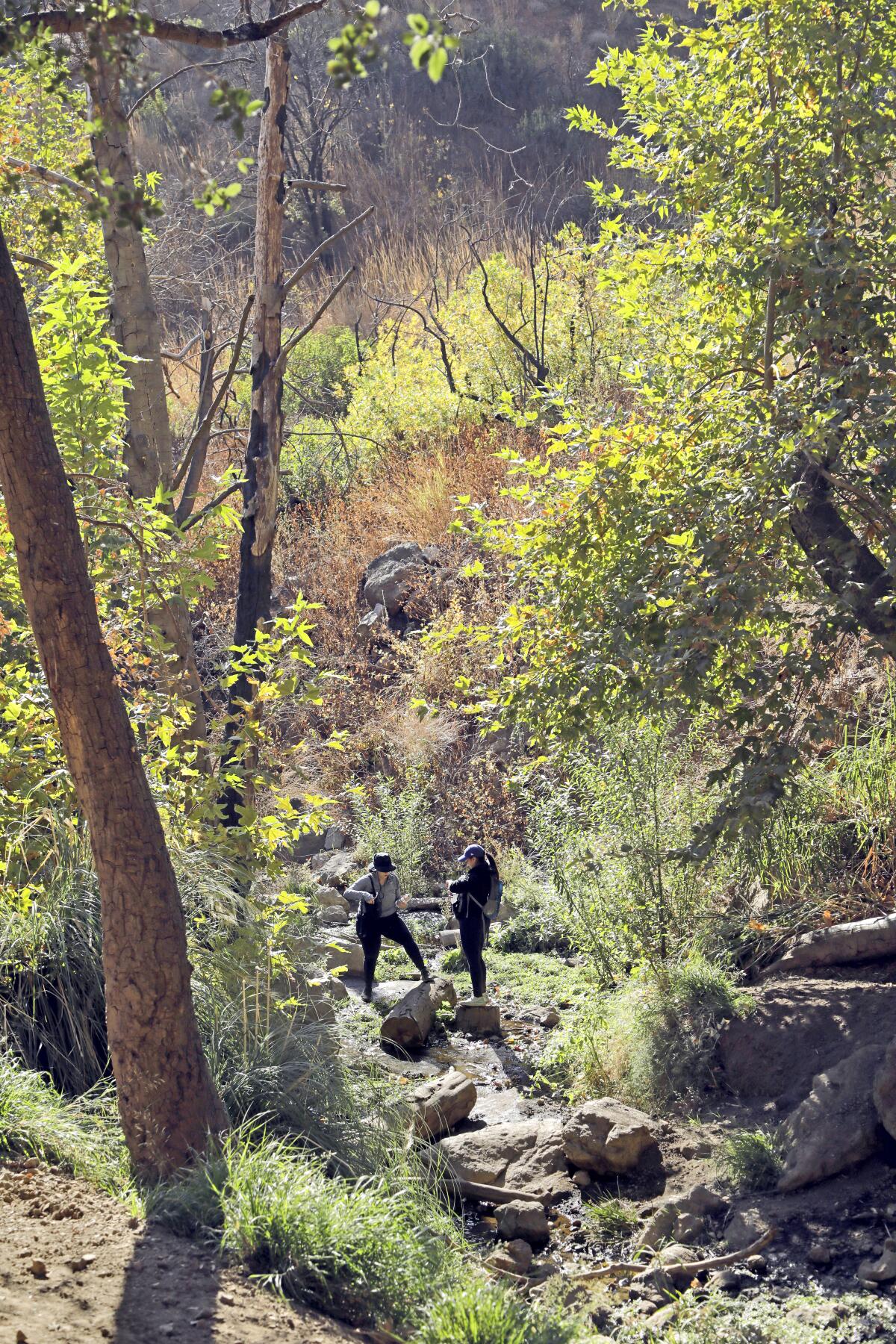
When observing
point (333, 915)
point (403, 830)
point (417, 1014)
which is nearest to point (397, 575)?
point (403, 830)

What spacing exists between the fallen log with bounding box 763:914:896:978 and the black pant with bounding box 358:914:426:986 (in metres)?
3.22

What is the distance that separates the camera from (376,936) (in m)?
10.0

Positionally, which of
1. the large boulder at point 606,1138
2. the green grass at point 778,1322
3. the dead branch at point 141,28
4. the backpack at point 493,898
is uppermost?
the dead branch at point 141,28

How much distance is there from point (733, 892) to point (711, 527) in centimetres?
388

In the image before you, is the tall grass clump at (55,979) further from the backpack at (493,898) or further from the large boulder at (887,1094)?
the backpack at (493,898)

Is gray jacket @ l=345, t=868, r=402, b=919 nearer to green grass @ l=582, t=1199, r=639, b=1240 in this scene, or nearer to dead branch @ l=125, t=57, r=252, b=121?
green grass @ l=582, t=1199, r=639, b=1240

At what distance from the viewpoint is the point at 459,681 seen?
680cm

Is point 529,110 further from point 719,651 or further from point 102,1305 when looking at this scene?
point 102,1305


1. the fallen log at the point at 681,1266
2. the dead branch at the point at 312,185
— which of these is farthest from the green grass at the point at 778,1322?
the dead branch at the point at 312,185

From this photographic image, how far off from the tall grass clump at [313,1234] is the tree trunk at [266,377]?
17.0 feet

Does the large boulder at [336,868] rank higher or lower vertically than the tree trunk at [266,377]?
lower

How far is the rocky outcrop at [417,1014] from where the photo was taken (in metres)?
9.03

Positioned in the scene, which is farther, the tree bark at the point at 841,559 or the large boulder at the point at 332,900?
the large boulder at the point at 332,900

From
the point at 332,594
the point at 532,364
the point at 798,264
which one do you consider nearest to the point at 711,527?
the point at 798,264
